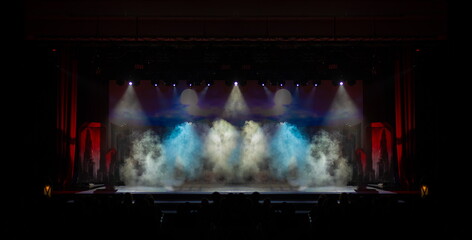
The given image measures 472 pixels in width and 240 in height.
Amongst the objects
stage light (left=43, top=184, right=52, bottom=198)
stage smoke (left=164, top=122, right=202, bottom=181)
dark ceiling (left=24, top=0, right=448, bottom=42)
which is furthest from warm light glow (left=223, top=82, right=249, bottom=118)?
stage light (left=43, top=184, right=52, bottom=198)

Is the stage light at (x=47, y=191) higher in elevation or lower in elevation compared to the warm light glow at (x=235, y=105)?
lower

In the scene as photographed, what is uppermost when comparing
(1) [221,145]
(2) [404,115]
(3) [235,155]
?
(2) [404,115]

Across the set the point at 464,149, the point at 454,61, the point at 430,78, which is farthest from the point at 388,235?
the point at 430,78

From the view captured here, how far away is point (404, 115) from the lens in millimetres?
10914

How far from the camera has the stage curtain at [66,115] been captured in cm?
1047

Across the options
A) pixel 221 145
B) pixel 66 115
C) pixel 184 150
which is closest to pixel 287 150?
pixel 221 145

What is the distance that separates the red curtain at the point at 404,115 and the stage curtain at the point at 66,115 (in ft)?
28.9

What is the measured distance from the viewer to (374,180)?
11.8 meters

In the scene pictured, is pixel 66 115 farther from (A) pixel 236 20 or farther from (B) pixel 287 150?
(B) pixel 287 150

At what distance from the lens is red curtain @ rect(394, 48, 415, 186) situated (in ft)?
34.4

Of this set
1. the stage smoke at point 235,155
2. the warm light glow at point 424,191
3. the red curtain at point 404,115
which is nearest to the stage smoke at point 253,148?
the stage smoke at point 235,155

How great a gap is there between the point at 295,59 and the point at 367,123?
142 inches

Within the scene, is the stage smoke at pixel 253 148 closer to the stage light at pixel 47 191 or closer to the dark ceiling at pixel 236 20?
the dark ceiling at pixel 236 20

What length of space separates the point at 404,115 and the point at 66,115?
9.17 meters
